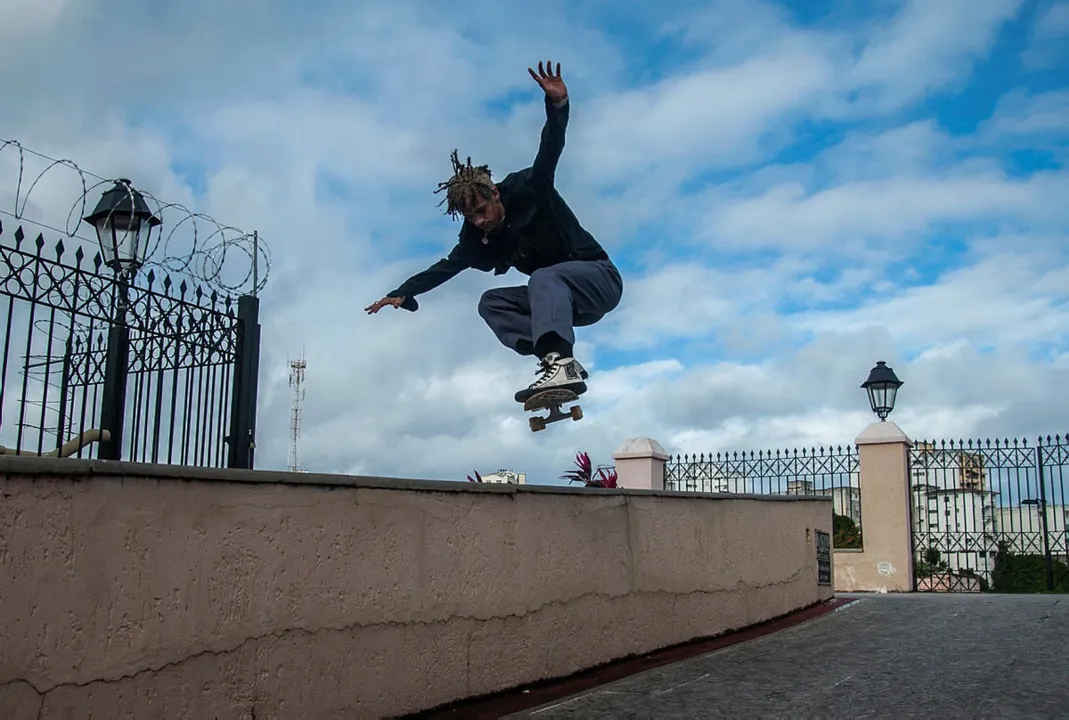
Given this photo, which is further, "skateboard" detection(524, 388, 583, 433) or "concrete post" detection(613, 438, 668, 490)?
"concrete post" detection(613, 438, 668, 490)

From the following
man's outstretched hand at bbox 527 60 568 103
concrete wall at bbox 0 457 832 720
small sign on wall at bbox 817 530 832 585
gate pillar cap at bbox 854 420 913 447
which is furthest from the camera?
gate pillar cap at bbox 854 420 913 447

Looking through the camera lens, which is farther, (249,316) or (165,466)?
(249,316)

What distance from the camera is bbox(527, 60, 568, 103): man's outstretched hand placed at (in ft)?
16.8

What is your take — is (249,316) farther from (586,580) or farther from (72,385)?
(586,580)

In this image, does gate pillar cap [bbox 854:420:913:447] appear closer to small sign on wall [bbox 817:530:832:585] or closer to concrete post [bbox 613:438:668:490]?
concrete post [bbox 613:438:668:490]

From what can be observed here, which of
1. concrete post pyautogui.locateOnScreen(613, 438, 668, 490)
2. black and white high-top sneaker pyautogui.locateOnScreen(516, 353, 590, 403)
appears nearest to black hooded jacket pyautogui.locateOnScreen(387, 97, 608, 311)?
black and white high-top sneaker pyautogui.locateOnScreen(516, 353, 590, 403)

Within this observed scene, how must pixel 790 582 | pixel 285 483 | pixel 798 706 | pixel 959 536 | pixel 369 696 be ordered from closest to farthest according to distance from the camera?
pixel 285 483 < pixel 369 696 < pixel 798 706 < pixel 790 582 < pixel 959 536

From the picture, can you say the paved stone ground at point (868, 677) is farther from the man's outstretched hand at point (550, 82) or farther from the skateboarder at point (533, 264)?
the man's outstretched hand at point (550, 82)

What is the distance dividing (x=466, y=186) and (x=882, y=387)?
10628 millimetres

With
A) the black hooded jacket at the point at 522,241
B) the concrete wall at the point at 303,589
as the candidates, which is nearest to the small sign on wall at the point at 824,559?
the concrete wall at the point at 303,589

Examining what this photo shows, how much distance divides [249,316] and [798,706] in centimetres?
412

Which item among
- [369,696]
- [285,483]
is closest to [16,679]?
[285,483]

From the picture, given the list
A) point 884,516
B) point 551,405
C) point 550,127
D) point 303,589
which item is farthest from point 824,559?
point 303,589

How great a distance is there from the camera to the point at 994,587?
1480 cm
